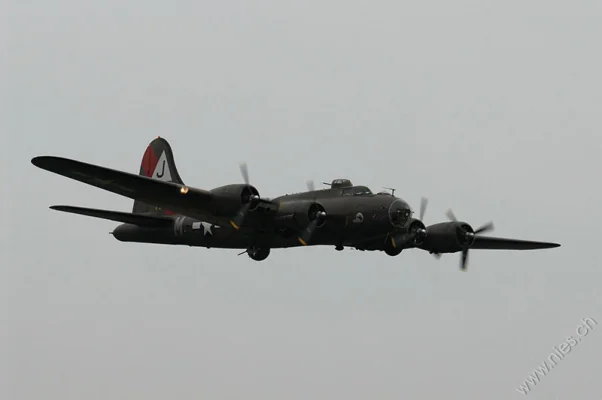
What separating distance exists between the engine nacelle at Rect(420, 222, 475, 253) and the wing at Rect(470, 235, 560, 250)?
6.62 feet

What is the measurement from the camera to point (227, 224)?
36.6m

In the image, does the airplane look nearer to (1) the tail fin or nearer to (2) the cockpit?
(2) the cockpit

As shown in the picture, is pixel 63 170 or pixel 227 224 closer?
pixel 63 170

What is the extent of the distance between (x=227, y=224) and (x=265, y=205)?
180cm

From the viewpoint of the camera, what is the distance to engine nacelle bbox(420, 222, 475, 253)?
40.8 metres

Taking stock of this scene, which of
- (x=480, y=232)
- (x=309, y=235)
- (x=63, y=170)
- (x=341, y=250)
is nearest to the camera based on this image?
(x=63, y=170)

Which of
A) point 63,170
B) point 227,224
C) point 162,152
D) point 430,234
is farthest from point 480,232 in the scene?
point 63,170

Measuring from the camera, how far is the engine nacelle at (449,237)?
134 ft

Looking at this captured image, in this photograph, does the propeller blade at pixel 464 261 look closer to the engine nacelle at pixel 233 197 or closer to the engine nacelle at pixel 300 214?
the engine nacelle at pixel 300 214

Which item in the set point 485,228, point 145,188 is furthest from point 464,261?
point 145,188

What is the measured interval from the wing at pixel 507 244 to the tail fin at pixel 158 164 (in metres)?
14.6

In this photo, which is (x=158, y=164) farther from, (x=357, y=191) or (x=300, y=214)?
(x=357, y=191)

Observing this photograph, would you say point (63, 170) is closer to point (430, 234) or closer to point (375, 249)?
point (375, 249)

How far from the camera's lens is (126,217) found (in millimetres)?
39531
